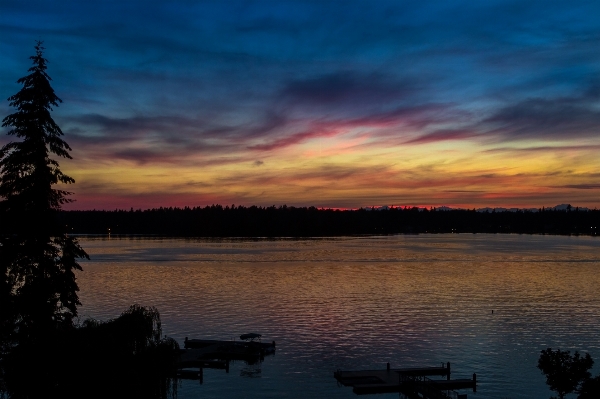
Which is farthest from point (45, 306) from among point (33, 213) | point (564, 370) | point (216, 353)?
point (564, 370)

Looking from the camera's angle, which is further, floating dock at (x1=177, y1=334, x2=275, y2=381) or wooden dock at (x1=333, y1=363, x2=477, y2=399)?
floating dock at (x1=177, y1=334, x2=275, y2=381)

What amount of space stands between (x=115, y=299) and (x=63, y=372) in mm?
66072

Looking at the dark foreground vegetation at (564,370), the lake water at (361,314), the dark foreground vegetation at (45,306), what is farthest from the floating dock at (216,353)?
the dark foreground vegetation at (564,370)

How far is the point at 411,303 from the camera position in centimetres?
8831

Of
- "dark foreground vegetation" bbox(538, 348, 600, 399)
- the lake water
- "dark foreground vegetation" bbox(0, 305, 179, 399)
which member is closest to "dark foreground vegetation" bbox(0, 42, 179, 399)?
"dark foreground vegetation" bbox(0, 305, 179, 399)

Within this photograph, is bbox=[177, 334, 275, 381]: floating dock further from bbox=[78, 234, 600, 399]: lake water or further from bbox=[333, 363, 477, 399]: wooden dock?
bbox=[333, 363, 477, 399]: wooden dock

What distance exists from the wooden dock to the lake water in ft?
3.71

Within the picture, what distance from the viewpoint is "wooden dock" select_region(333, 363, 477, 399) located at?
45.0 metres

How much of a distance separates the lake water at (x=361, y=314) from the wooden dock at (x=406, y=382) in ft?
3.71

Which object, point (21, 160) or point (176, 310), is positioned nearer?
point (21, 160)

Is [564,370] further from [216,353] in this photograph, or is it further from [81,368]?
[216,353]

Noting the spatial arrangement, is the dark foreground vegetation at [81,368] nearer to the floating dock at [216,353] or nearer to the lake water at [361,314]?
the lake water at [361,314]

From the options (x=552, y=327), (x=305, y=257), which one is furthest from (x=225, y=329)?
(x=305, y=257)

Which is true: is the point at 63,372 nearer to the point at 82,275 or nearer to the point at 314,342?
the point at 314,342
